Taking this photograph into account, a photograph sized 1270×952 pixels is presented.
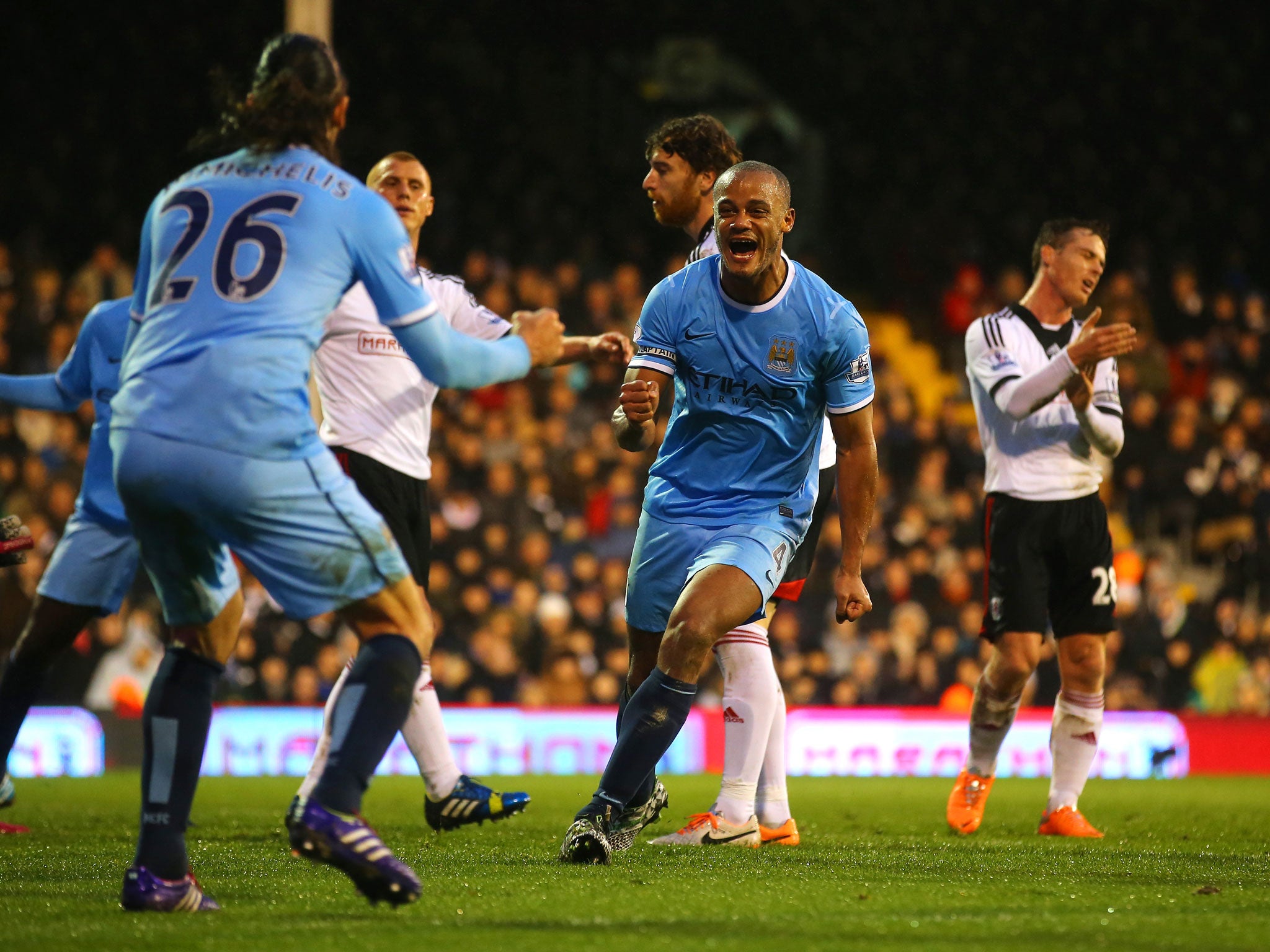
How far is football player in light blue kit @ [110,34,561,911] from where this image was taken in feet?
11.9

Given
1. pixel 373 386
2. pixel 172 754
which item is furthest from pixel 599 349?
pixel 172 754

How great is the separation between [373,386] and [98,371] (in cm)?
104

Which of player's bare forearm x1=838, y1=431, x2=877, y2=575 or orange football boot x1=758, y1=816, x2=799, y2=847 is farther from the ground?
player's bare forearm x1=838, y1=431, x2=877, y2=575

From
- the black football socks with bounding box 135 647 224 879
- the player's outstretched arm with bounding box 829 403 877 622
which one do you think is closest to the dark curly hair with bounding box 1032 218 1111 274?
the player's outstretched arm with bounding box 829 403 877 622

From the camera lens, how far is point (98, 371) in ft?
19.5

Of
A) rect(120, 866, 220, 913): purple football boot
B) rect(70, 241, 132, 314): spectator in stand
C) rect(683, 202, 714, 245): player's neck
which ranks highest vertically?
rect(70, 241, 132, 314): spectator in stand

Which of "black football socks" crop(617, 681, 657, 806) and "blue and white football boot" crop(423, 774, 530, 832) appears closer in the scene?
"black football socks" crop(617, 681, 657, 806)

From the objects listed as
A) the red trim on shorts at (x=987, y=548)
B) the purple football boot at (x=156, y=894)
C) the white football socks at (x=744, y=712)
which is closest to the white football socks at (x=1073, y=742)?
the red trim on shorts at (x=987, y=548)

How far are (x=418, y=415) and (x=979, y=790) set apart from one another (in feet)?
9.62

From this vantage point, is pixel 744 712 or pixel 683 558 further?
pixel 744 712

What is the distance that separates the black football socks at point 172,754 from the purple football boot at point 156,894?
0.06 ft

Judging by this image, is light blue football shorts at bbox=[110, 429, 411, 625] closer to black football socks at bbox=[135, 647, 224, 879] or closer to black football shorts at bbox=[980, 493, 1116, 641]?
black football socks at bbox=[135, 647, 224, 879]

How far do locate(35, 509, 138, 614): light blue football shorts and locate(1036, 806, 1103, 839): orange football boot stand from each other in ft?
12.9

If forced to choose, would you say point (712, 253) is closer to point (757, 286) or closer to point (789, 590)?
point (757, 286)
